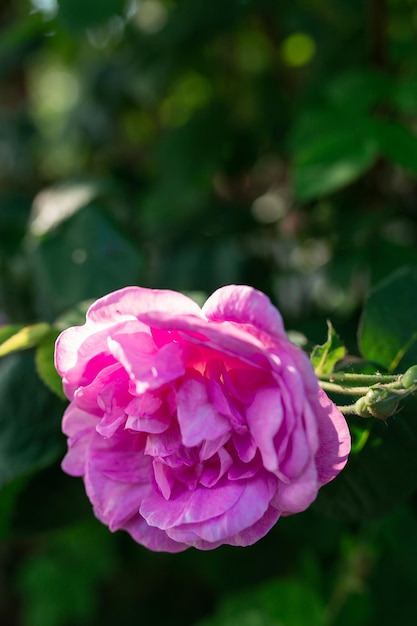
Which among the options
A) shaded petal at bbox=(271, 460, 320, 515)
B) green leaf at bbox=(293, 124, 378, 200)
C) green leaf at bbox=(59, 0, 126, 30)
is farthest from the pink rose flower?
green leaf at bbox=(59, 0, 126, 30)

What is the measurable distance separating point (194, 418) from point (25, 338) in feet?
0.78

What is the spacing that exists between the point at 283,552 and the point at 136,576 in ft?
1.97

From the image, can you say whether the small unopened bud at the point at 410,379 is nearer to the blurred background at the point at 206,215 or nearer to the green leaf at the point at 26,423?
the blurred background at the point at 206,215

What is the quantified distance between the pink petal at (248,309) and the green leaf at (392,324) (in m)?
0.21

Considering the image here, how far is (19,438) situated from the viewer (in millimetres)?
711

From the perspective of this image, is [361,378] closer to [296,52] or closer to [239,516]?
[239,516]

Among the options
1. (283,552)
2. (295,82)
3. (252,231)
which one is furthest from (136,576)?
(295,82)

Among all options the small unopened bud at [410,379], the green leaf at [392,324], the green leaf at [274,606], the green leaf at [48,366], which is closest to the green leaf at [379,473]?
the green leaf at [392,324]

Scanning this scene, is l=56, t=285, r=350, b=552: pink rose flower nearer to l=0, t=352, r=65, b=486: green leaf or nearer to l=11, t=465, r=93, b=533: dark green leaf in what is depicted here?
l=0, t=352, r=65, b=486: green leaf

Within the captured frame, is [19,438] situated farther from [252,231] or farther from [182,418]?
[252,231]

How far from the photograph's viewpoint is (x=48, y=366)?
656 mm

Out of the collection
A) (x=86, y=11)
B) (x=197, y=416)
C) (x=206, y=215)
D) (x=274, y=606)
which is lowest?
(x=274, y=606)

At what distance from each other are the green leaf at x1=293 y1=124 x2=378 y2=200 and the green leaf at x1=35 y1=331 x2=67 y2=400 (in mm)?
385

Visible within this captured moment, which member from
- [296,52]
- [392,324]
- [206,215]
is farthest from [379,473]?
[296,52]
